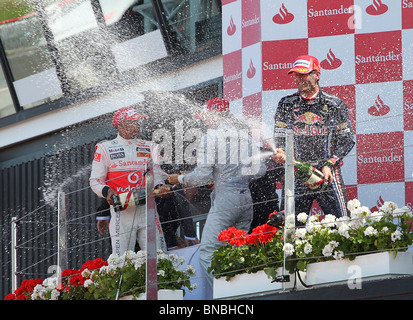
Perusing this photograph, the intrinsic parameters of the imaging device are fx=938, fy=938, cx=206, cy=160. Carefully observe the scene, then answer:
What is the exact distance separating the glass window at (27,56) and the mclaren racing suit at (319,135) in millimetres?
5418

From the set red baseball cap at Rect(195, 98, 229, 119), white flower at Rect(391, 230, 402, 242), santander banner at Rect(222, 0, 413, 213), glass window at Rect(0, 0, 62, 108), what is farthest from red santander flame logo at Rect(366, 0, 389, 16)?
glass window at Rect(0, 0, 62, 108)

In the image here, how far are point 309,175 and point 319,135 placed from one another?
62cm

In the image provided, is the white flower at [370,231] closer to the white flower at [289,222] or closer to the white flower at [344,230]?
the white flower at [344,230]

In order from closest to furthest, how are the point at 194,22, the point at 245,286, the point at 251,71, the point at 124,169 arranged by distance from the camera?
the point at 245,286 → the point at 124,169 → the point at 251,71 → the point at 194,22

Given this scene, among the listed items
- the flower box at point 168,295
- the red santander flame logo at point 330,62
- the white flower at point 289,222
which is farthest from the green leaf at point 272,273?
the red santander flame logo at point 330,62

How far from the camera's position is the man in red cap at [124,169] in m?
7.72

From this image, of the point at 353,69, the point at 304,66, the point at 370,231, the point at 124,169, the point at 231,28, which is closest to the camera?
the point at 370,231

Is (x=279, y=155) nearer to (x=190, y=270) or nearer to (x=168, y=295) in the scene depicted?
(x=190, y=270)

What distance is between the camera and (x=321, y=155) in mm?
7379

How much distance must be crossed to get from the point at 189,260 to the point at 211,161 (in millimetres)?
830

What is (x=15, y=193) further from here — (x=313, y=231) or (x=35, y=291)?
(x=313, y=231)

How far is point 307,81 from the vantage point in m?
7.37

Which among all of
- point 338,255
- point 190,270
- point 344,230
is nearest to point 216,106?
point 190,270
